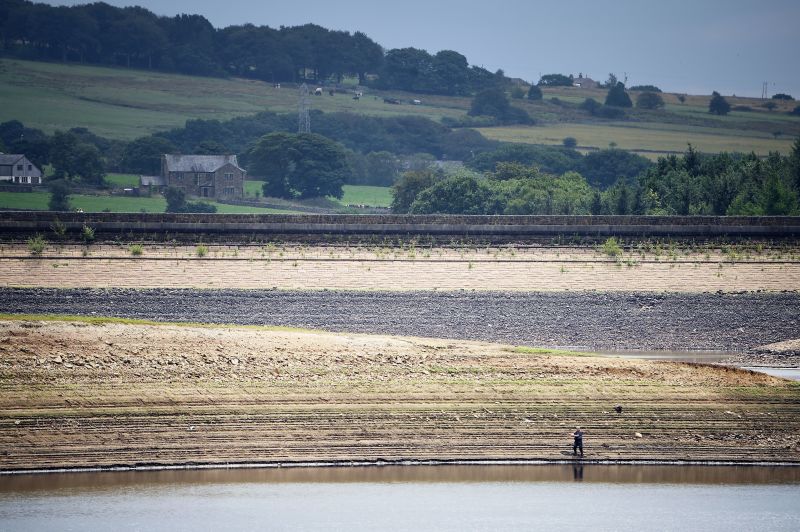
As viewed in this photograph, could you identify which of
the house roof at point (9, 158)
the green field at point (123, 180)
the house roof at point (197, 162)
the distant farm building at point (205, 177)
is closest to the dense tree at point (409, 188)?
the distant farm building at point (205, 177)

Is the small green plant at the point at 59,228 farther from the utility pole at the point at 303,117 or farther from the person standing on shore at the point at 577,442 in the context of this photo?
the utility pole at the point at 303,117

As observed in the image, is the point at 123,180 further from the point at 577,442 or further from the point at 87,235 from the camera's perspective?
the point at 577,442

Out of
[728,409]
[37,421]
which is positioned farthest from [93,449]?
[728,409]

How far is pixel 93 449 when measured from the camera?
37.3 m

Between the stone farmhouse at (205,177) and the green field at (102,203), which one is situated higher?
the stone farmhouse at (205,177)

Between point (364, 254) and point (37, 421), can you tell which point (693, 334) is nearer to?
point (364, 254)

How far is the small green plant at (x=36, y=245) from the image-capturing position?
6250 cm

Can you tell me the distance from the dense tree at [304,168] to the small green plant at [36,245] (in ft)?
227

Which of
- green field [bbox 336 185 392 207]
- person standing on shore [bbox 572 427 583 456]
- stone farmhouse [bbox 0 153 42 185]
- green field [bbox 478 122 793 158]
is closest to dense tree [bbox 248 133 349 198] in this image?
green field [bbox 336 185 392 207]

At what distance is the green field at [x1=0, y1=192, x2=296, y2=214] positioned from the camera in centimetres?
11315

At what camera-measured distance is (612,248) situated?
65.6 meters

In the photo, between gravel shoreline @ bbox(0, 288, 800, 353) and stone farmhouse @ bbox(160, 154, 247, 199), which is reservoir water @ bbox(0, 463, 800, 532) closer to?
gravel shoreline @ bbox(0, 288, 800, 353)

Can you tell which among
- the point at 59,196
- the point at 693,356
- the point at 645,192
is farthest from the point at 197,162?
the point at 693,356

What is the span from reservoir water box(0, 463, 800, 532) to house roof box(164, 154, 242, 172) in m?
93.5
